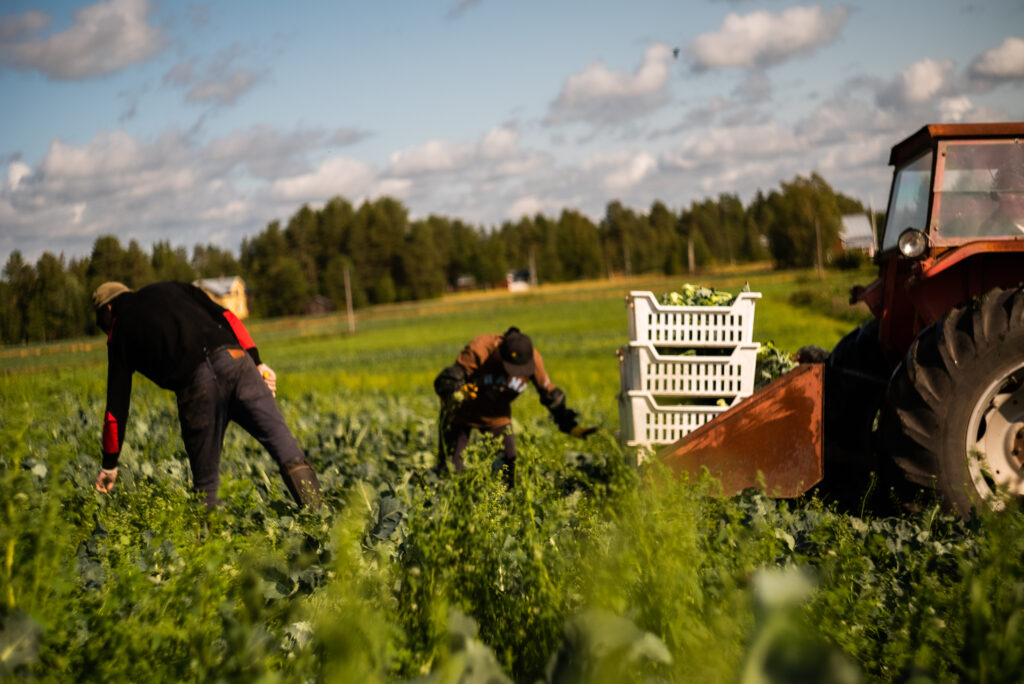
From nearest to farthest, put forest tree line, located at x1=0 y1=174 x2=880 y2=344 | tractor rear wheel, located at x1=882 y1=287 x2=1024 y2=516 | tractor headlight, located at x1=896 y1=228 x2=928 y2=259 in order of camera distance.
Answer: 1. tractor rear wheel, located at x1=882 y1=287 x2=1024 y2=516
2. tractor headlight, located at x1=896 y1=228 x2=928 y2=259
3. forest tree line, located at x1=0 y1=174 x2=880 y2=344

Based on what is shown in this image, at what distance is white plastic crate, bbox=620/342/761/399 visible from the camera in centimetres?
527

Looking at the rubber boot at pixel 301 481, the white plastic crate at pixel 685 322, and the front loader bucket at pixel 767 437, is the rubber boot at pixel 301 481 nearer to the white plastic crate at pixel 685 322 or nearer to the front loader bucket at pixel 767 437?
the front loader bucket at pixel 767 437

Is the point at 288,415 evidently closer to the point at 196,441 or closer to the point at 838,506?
the point at 196,441

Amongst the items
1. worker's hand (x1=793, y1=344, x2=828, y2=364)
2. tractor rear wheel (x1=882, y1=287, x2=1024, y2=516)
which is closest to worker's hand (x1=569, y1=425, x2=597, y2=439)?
worker's hand (x1=793, y1=344, x2=828, y2=364)

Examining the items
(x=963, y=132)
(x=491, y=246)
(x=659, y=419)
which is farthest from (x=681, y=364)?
(x=491, y=246)

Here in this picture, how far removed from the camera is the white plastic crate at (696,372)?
527 cm

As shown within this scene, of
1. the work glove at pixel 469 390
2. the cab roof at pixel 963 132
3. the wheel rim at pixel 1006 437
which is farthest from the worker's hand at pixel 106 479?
the cab roof at pixel 963 132

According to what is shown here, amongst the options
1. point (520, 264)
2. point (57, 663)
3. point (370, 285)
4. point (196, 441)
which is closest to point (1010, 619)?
point (57, 663)

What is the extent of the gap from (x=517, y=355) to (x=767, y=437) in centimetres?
184

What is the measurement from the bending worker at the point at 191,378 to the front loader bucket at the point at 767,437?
2.21m

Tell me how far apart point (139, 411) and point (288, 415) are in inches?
67.7

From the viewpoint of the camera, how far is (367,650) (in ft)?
6.10

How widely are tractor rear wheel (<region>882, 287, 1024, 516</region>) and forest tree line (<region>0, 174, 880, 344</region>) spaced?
37.9 m

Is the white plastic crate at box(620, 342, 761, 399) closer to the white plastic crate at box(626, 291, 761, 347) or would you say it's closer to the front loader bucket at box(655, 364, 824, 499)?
the white plastic crate at box(626, 291, 761, 347)
